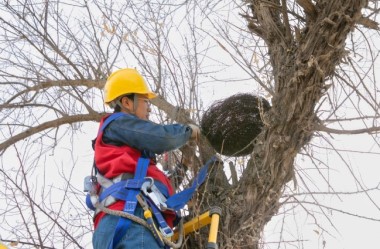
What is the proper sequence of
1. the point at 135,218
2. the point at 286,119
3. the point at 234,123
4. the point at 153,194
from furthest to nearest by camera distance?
the point at 234,123 < the point at 286,119 < the point at 153,194 < the point at 135,218

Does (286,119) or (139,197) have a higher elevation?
(286,119)

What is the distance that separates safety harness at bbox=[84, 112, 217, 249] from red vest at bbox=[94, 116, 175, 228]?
3 cm

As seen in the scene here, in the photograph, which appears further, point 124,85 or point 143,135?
point 124,85

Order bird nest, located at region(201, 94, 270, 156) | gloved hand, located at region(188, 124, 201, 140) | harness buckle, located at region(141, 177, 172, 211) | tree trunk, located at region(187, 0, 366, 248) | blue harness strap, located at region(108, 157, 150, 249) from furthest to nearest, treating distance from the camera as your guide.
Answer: bird nest, located at region(201, 94, 270, 156) → gloved hand, located at region(188, 124, 201, 140) → tree trunk, located at region(187, 0, 366, 248) → harness buckle, located at region(141, 177, 172, 211) → blue harness strap, located at region(108, 157, 150, 249)

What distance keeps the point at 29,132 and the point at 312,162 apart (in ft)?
6.81

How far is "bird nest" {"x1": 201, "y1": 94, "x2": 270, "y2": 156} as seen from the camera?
4.46 m

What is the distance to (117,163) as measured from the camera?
3.89 m

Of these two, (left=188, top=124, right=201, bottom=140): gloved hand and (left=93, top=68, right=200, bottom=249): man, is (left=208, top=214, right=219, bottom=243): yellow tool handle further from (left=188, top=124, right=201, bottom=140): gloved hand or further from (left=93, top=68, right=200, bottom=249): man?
(left=188, top=124, right=201, bottom=140): gloved hand

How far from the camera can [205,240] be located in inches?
167

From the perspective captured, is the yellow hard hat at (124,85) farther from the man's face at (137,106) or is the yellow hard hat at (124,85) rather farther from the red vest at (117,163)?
the red vest at (117,163)

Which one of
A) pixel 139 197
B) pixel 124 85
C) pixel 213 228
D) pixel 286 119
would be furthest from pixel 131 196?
pixel 286 119

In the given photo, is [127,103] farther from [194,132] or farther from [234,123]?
[234,123]

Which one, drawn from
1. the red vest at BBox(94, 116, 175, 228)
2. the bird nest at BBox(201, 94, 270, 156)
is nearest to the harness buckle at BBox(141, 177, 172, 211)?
the red vest at BBox(94, 116, 175, 228)

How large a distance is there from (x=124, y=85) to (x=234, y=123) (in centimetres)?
75
